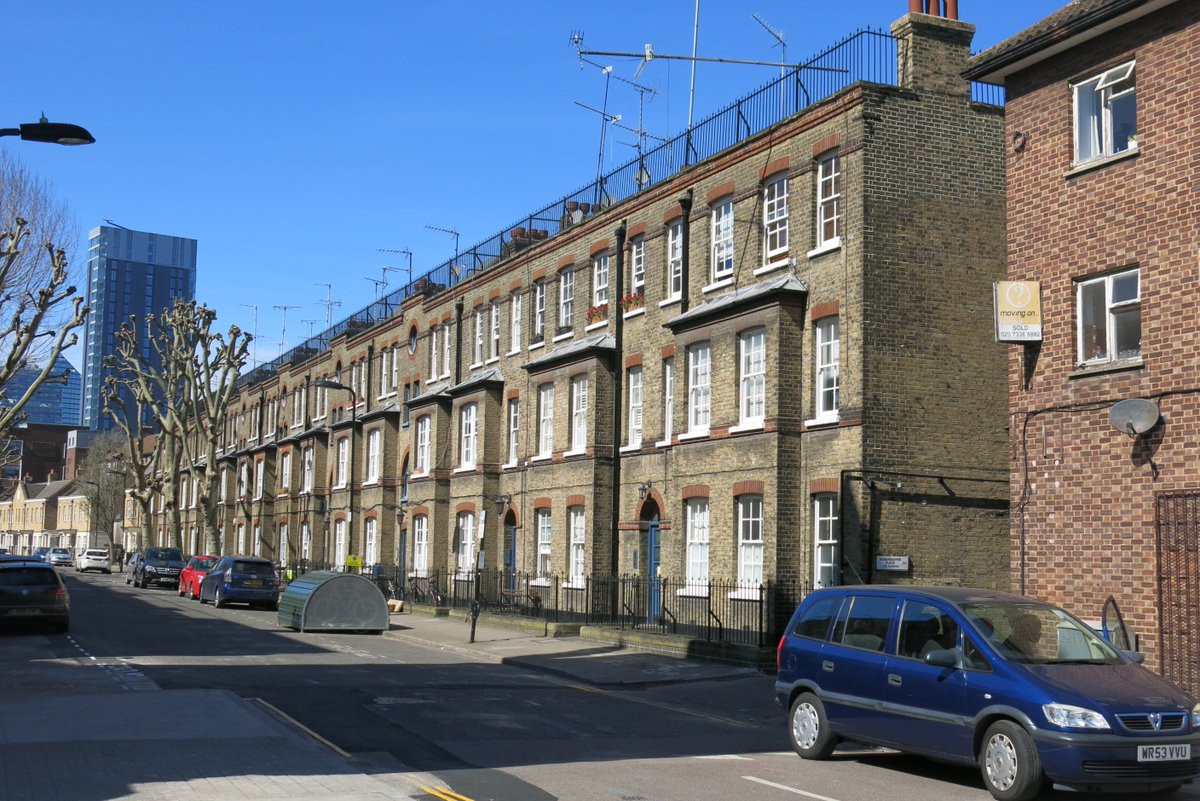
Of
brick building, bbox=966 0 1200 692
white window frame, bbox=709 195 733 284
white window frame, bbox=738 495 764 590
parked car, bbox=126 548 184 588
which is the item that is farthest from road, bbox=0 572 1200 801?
parked car, bbox=126 548 184 588

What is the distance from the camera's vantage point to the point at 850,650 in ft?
42.5

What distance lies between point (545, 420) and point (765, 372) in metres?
11.4

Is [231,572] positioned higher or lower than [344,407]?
lower

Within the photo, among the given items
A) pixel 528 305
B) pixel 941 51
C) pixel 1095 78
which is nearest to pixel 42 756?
pixel 1095 78

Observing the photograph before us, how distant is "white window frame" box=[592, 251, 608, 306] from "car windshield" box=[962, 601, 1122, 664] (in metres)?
21.0

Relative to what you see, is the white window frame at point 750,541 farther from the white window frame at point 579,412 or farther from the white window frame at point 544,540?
the white window frame at point 544,540

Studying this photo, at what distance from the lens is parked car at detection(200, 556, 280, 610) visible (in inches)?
1502

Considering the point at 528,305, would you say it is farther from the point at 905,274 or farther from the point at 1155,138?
the point at 1155,138

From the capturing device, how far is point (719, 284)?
27.0 m

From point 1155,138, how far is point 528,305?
22.1 meters

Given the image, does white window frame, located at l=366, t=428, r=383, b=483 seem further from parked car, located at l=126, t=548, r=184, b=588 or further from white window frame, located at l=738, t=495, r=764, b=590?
white window frame, located at l=738, t=495, r=764, b=590

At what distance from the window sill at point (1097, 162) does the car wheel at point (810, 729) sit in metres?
8.77

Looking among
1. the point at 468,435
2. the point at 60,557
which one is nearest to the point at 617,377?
the point at 468,435

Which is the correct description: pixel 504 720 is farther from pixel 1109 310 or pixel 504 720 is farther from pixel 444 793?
pixel 1109 310
